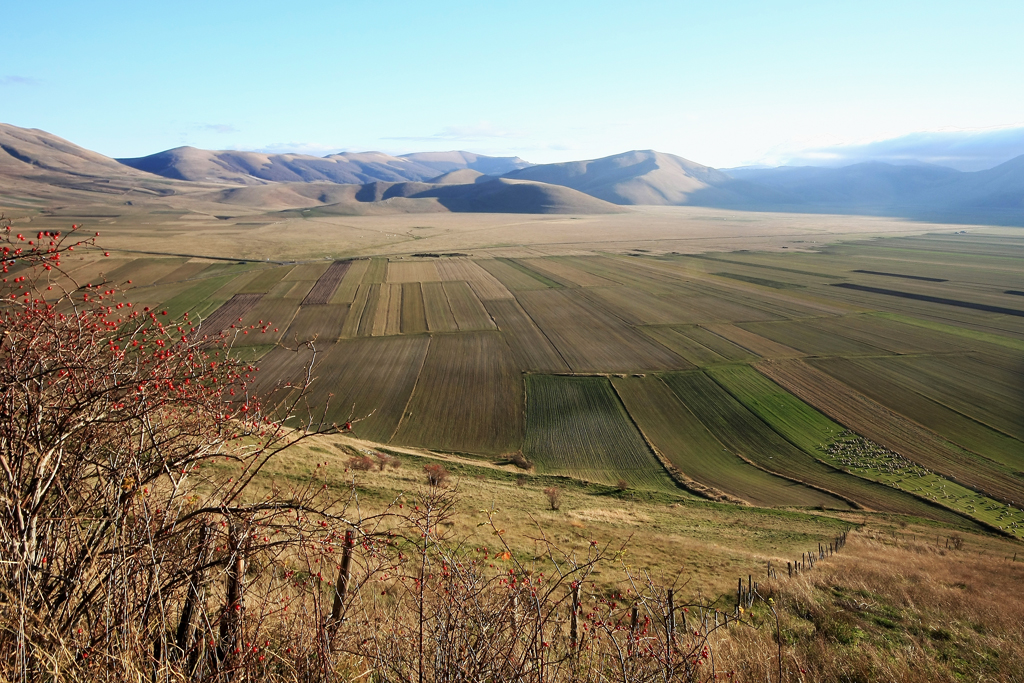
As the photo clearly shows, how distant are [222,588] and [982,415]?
160 feet

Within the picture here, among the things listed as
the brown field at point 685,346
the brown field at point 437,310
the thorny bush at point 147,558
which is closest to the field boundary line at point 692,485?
the brown field at point 685,346

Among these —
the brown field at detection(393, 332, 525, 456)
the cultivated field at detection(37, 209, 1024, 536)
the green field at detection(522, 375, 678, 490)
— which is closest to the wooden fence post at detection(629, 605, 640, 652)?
the cultivated field at detection(37, 209, 1024, 536)

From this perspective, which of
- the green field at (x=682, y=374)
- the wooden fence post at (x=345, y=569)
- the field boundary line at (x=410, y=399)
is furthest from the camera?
the field boundary line at (x=410, y=399)

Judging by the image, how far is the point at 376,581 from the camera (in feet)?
36.3

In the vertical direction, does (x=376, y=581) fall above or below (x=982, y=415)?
above

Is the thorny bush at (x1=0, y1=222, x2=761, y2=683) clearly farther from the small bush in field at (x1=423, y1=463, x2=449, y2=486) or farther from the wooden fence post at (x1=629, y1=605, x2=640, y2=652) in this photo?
the small bush in field at (x1=423, y1=463, x2=449, y2=486)

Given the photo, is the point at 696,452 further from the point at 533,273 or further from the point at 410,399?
the point at 533,273

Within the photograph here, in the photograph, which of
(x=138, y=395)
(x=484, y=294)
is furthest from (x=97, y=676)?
(x=484, y=294)

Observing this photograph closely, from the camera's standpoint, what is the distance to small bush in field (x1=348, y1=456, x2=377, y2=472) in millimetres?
25797

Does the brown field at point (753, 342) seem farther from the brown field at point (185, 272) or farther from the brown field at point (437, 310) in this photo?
the brown field at point (185, 272)

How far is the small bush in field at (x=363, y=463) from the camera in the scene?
25.8 metres

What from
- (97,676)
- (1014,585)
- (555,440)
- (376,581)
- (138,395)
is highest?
(138,395)

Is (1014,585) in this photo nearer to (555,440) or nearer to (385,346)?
(555,440)

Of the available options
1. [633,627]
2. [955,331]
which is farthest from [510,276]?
[633,627]
